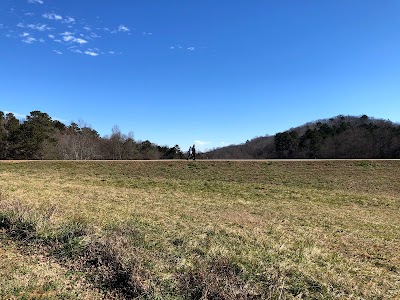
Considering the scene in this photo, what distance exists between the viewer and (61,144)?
60.0 m

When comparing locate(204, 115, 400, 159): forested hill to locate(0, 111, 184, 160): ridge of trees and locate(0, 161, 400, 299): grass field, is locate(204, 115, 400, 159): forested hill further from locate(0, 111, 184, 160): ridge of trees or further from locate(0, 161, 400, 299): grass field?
locate(0, 161, 400, 299): grass field

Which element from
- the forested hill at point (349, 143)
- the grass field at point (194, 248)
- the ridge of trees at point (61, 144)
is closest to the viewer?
the grass field at point (194, 248)

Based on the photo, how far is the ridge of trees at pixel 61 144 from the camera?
49219 millimetres

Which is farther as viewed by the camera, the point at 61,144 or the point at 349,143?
the point at 349,143

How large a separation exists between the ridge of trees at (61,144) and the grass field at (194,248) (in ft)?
140

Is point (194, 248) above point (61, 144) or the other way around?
the other way around

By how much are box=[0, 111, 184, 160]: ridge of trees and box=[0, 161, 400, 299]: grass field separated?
A: 42803 millimetres

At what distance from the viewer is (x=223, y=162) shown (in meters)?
24.8

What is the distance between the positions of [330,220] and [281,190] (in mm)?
6447

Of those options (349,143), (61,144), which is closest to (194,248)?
(61,144)

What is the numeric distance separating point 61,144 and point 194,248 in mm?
59492

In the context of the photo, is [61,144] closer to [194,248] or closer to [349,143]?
[349,143]

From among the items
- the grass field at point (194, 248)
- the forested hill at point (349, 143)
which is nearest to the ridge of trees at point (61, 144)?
the forested hill at point (349, 143)

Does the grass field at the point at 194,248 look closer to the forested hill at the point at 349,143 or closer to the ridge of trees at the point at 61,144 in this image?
the ridge of trees at the point at 61,144
